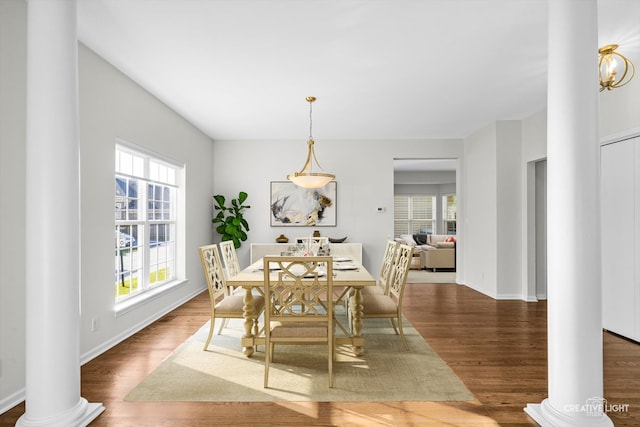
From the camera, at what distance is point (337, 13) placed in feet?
8.84

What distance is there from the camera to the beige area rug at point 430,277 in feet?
24.4

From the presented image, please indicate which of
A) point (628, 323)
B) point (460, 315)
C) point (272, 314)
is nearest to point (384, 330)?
point (460, 315)

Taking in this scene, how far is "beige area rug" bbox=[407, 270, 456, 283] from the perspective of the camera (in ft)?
24.4

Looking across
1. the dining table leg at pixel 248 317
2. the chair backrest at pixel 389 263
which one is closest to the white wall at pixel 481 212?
the chair backrest at pixel 389 263

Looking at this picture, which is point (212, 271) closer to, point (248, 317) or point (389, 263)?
point (248, 317)

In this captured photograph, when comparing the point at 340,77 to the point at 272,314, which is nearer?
the point at 272,314

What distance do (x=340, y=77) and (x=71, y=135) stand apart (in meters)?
2.59

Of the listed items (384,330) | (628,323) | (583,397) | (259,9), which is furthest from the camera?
(384,330)

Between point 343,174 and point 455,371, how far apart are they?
179 inches

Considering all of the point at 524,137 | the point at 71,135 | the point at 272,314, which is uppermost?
the point at 524,137

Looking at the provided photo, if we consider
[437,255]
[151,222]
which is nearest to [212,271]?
[151,222]

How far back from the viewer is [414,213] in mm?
11898

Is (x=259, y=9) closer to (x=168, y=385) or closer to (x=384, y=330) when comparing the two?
(x=168, y=385)

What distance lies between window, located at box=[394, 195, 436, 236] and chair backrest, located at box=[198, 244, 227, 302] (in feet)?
29.0
